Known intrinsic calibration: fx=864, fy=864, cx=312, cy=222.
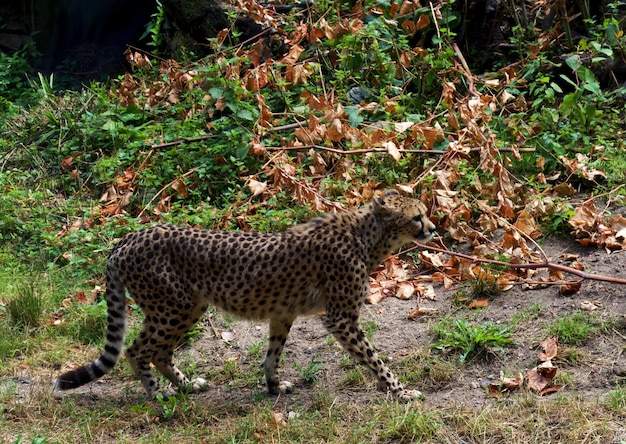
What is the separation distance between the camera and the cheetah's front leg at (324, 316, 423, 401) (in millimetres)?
5102

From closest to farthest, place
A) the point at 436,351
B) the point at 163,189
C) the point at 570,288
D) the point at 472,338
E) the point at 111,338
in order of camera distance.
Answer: the point at 111,338
the point at 472,338
the point at 436,351
the point at 570,288
the point at 163,189

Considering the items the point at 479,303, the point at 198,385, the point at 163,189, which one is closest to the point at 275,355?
the point at 198,385

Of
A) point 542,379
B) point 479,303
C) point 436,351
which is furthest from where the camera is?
point 479,303

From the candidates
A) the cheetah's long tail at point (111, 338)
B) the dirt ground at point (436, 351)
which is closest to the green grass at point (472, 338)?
the dirt ground at point (436, 351)

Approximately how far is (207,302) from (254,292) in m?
0.32

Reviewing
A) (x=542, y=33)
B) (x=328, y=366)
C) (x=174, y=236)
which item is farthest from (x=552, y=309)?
(x=542, y=33)

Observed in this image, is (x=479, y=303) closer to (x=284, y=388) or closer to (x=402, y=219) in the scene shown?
(x=402, y=219)

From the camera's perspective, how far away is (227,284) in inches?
206

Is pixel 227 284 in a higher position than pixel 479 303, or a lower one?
A: higher

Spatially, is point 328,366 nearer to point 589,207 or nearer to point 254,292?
point 254,292

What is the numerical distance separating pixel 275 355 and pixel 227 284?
1.88 feet

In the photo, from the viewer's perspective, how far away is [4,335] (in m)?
6.03

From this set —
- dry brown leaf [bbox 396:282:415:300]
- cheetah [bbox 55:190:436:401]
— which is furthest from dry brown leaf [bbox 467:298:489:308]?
cheetah [bbox 55:190:436:401]

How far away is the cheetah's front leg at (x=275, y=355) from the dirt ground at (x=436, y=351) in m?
0.09
